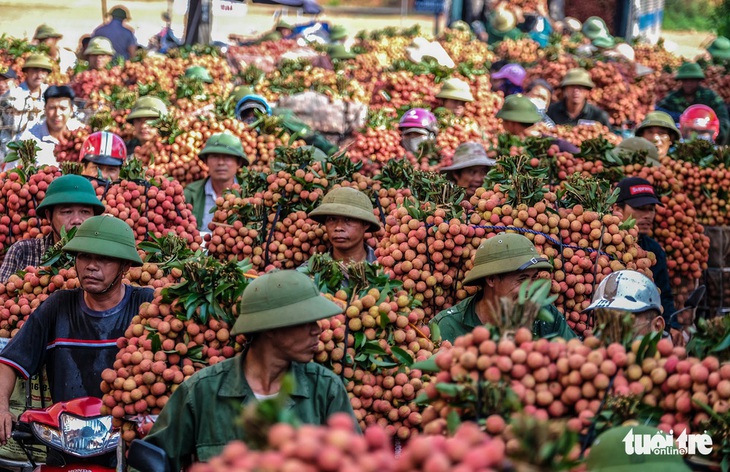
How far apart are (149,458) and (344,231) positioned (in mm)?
2327

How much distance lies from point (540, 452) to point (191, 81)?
8858 millimetres

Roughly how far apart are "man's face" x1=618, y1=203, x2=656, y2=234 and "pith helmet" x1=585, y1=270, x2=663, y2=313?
168 cm

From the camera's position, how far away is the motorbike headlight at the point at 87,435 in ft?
13.3

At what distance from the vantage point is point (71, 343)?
171 inches

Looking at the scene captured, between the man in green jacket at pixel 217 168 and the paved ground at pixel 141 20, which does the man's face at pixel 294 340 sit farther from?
the paved ground at pixel 141 20

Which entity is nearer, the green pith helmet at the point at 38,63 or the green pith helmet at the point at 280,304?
the green pith helmet at the point at 280,304

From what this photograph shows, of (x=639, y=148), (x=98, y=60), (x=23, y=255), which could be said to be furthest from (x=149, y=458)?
(x=98, y=60)

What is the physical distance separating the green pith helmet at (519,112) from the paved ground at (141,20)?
41.8 ft

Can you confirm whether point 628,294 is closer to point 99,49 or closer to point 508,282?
point 508,282

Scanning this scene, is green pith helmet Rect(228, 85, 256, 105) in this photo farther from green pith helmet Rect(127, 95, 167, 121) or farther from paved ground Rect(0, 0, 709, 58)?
paved ground Rect(0, 0, 709, 58)

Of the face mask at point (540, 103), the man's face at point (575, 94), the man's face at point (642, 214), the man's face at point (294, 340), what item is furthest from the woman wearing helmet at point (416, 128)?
the man's face at point (294, 340)

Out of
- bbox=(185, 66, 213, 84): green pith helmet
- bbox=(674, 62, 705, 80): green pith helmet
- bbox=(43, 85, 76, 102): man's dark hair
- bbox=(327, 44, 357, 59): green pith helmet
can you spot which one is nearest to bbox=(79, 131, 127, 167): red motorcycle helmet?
bbox=(43, 85, 76, 102): man's dark hair

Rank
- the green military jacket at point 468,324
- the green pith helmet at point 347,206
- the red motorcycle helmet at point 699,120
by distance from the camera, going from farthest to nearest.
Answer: the red motorcycle helmet at point 699,120
the green pith helmet at point 347,206
the green military jacket at point 468,324

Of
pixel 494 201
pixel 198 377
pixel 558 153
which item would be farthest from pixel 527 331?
pixel 558 153
